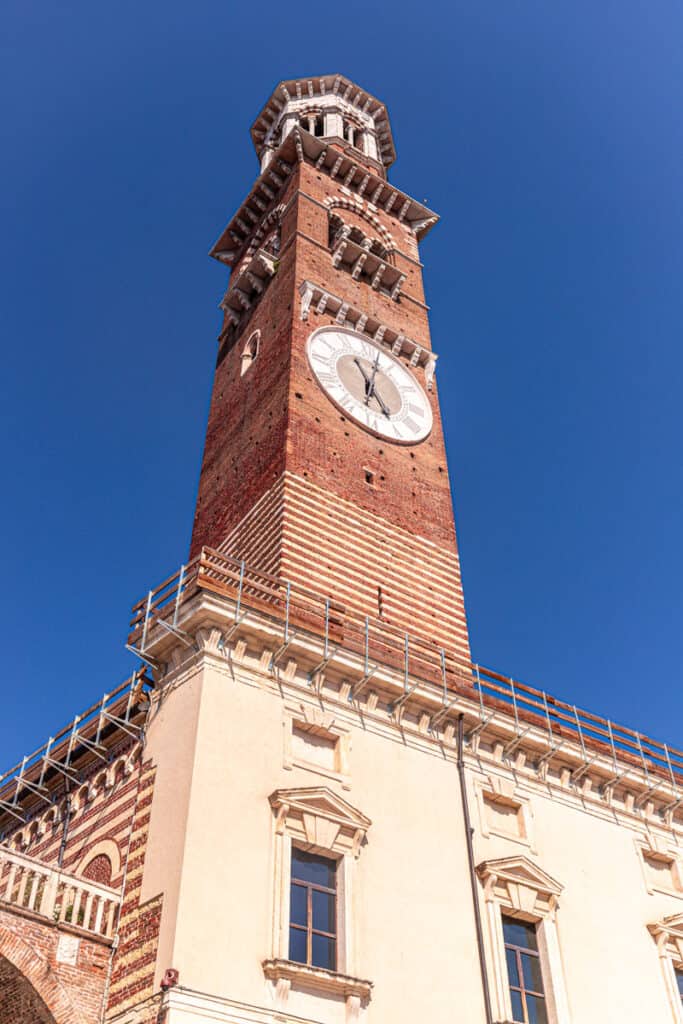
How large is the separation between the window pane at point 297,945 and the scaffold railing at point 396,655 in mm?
4373

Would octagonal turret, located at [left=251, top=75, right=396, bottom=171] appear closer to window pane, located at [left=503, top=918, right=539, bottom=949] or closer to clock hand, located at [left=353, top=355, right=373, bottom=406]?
clock hand, located at [left=353, top=355, right=373, bottom=406]

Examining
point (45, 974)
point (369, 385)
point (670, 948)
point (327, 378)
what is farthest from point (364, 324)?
point (45, 974)

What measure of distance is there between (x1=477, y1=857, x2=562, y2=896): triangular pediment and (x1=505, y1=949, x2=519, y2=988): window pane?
3.68 feet

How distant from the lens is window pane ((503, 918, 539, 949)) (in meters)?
16.9

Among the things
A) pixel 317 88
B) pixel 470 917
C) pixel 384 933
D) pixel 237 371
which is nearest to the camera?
pixel 384 933

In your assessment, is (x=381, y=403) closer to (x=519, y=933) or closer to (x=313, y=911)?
(x=519, y=933)

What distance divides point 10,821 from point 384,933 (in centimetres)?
833

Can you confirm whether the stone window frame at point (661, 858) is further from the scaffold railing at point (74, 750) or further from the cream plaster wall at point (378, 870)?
the scaffold railing at point (74, 750)

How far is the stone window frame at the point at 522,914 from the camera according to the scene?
16.1 m

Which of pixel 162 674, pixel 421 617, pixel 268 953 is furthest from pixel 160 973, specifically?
pixel 421 617

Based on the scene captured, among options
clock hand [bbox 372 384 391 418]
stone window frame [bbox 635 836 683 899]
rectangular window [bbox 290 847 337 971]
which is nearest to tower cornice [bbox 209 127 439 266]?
clock hand [bbox 372 384 391 418]

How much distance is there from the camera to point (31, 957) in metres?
13.6

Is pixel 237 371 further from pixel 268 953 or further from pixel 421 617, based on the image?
pixel 268 953

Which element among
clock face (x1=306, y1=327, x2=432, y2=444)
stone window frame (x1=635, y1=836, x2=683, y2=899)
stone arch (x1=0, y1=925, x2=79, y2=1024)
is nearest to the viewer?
stone arch (x1=0, y1=925, x2=79, y2=1024)
